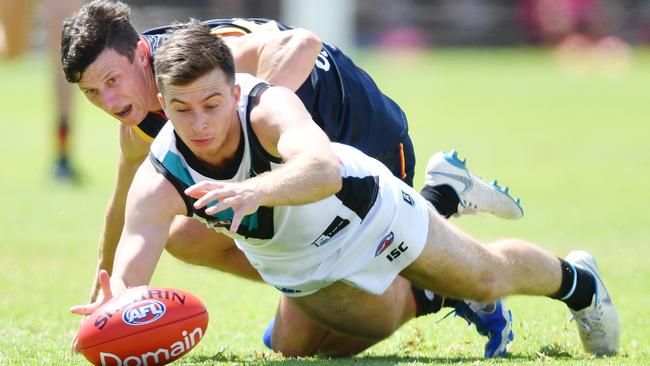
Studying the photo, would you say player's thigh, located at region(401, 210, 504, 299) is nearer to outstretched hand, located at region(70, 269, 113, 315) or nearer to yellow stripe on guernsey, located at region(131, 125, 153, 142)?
outstretched hand, located at region(70, 269, 113, 315)

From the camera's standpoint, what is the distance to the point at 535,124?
21.2m

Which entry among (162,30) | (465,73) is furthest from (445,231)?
(465,73)

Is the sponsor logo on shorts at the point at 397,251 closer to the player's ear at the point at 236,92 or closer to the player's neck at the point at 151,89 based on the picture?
the player's ear at the point at 236,92

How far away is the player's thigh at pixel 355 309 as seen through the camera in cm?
573

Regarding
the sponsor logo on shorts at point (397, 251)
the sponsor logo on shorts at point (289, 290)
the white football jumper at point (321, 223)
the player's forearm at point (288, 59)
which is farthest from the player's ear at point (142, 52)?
the sponsor logo on shorts at point (397, 251)

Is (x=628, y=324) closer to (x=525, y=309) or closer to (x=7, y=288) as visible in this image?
(x=525, y=309)

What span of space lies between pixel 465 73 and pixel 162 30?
2547cm

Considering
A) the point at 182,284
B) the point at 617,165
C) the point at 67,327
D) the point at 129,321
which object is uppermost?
the point at 129,321

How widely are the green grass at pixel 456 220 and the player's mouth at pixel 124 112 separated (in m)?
1.23

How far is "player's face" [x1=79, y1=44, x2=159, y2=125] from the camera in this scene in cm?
606

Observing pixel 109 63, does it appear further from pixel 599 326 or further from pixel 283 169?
pixel 599 326

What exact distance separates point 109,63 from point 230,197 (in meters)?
1.80

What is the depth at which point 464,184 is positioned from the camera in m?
6.78

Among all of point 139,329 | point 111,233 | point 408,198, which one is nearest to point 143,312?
point 139,329
